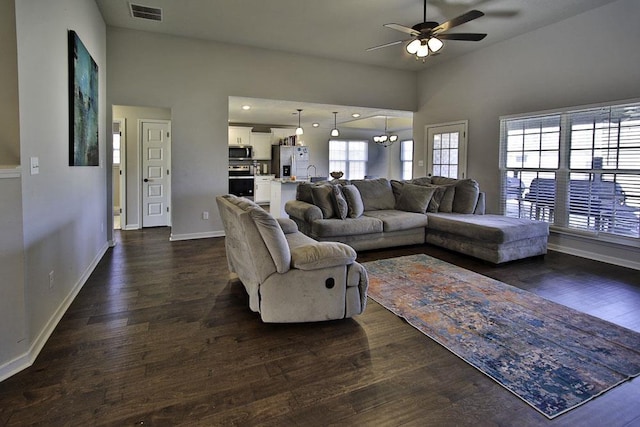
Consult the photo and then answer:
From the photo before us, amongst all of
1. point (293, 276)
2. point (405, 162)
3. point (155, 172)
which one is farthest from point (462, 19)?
point (405, 162)

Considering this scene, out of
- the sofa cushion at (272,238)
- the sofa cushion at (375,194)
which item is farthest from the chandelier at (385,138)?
the sofa cushion at (272,238)

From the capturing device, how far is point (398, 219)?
5.16m

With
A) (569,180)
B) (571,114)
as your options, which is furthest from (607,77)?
(569,180)

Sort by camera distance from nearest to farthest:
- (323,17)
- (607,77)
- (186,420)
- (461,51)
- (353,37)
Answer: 1. (186,420)
2. (607,77)
3. (323,17)
4. (353,37)
5. (461,51)

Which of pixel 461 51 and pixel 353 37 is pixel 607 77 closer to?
pixel 461 51

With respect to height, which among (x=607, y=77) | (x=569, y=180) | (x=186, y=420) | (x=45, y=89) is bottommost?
(x=186, y=420)

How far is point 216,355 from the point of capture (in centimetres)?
228

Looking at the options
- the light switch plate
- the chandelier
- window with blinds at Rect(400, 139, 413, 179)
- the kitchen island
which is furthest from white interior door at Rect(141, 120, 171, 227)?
window with blinds at Rect(400, 139, 413, 179)

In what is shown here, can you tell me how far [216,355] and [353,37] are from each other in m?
4.96

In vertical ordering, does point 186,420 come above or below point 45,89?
below


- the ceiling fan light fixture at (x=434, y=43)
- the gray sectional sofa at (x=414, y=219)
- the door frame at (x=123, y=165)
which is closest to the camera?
the ceiling fan light fixture at (x=434, y=43)

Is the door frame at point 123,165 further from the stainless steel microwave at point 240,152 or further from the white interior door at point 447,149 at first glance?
the white interior door at point 447,149

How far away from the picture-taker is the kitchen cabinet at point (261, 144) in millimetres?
11172

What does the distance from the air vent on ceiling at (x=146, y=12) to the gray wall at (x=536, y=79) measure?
4931 mm
